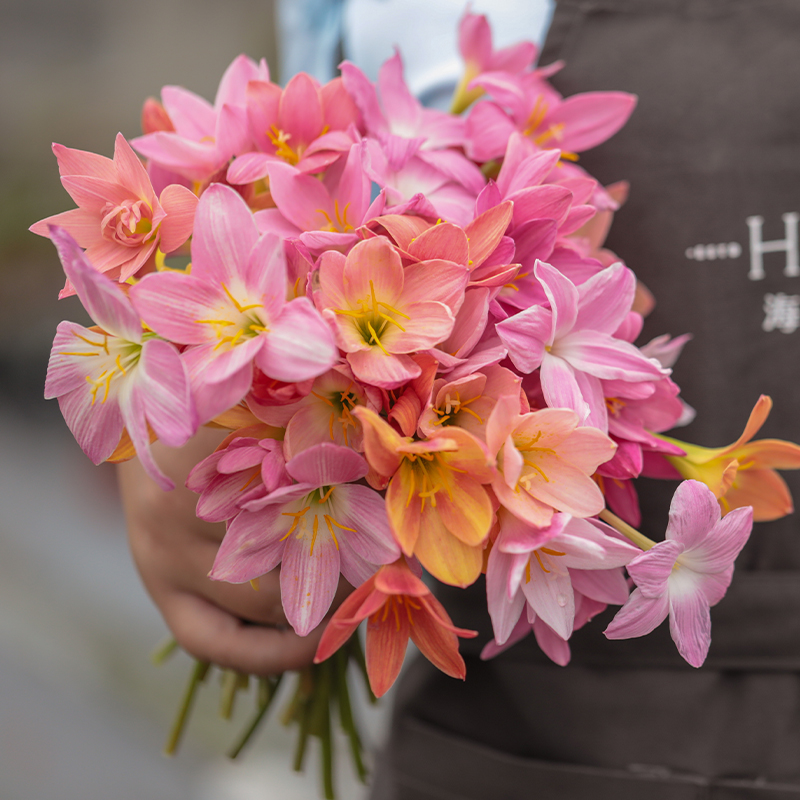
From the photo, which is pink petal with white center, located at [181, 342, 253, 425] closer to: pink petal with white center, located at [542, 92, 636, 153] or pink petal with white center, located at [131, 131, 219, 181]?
pink petal with white center, located at [131, 131, 219, 181]

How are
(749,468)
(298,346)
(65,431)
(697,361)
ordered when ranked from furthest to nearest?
(65,431), (697,361), (749,468), (298,346)

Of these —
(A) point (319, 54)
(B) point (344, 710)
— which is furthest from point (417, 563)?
(A) point (319, 54)

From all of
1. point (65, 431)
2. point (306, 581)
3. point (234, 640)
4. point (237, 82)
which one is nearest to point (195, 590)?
point (234, 640)

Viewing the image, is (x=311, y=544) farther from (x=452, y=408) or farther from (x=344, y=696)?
(x=344, y=696)

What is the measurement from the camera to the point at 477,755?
409mm

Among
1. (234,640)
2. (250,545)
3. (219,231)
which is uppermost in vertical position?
(219,231)

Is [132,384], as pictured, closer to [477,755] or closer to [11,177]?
[477,755]

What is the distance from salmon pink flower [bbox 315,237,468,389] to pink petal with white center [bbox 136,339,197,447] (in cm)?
5

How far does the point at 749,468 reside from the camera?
0.95ft

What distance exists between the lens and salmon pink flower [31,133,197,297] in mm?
231

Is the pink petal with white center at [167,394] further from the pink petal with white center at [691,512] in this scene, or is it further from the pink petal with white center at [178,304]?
the pink petal with white center at [691,512]

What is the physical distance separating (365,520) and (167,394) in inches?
3.0

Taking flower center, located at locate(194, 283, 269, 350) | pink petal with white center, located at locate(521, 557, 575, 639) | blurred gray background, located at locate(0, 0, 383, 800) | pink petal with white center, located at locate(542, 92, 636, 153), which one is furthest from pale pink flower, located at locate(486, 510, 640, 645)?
blurred gray background, located at locate(0, 0, 383, 800)

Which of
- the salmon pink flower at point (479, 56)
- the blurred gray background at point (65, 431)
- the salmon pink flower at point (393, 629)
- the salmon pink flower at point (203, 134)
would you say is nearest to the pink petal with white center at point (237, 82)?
the salmon pink flower at point (203, 134)
